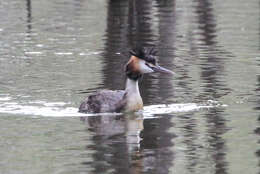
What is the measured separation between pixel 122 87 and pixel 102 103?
3230 millimetres

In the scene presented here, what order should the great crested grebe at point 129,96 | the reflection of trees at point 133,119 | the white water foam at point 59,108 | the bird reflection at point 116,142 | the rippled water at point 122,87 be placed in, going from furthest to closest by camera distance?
the great crested grebe at point 129,96, the white water foam at point 59,108, the rippled water at point 122,87, the reflection of trees at point 133,119, the bird reflection at point 116,142

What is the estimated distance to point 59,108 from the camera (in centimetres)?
1805

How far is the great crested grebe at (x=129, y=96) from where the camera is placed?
17.7 m

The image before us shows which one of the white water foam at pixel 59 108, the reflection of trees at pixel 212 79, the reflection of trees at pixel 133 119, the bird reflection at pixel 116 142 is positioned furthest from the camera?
the white water foam at pixel 59 108

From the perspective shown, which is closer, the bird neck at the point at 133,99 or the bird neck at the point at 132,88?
the bird neck at the point at 133,99

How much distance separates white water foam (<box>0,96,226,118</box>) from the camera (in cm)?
1757

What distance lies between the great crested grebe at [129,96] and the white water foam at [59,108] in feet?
0.65

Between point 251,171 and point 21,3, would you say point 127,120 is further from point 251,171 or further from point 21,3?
point 21,3

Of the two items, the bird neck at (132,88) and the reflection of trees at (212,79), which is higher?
the bird neck at (132,88)

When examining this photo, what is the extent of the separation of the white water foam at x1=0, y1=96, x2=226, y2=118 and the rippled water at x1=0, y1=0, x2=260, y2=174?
2 centimetres

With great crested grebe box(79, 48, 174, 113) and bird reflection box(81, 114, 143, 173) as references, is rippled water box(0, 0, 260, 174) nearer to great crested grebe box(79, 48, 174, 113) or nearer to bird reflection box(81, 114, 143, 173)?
bird reflection box(81, 114, 143, 173)

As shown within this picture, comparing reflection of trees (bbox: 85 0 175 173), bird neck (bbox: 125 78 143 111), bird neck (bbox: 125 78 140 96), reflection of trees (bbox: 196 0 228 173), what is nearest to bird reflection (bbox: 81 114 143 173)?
reflection of trees (bbox: 85 0 175 173)

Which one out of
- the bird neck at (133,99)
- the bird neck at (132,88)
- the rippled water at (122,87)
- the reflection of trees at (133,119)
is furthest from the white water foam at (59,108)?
the reflection of trees at (133,119)

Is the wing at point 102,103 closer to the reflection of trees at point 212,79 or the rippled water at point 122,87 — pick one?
the rippled water at point 122,87
